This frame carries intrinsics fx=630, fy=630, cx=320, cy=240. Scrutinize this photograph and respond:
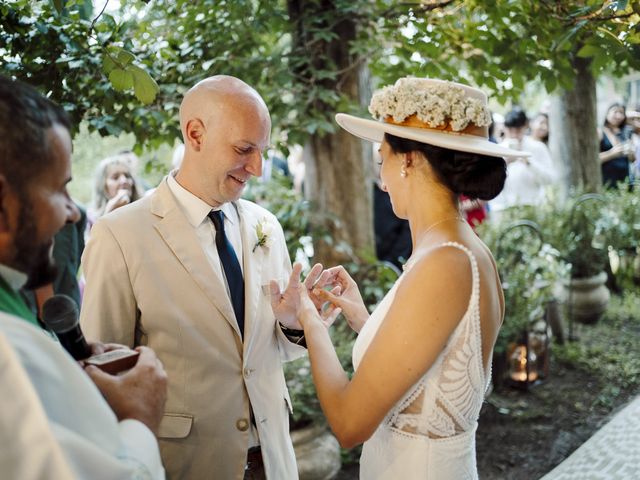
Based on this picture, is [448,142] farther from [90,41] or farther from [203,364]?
[90,41]

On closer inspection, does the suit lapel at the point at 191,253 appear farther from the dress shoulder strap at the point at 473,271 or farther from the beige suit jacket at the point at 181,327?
the dress shoulder strap at the point at 473,271

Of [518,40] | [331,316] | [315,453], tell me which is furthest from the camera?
[315,453]

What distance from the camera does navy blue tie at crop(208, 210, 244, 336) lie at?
234 cm

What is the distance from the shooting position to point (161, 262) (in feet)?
7.29

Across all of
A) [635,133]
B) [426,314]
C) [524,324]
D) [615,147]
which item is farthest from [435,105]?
[635,133]

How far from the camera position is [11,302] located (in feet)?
4.27

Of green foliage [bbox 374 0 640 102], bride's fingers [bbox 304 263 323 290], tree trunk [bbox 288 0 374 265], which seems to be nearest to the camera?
bride's fingers [bbox 304 263 323 290]

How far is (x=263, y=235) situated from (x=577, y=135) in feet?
21.9

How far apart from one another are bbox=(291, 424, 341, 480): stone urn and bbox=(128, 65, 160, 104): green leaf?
232 cm

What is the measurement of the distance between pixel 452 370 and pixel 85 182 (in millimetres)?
9661

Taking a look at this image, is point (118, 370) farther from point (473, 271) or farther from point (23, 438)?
point (473, 271)

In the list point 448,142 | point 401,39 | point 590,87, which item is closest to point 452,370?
point 448,142

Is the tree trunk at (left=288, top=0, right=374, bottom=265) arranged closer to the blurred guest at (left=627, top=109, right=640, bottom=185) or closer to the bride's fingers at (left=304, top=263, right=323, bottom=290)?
the bride's fingers at (left=304, top=263, right=323, bottom=290)

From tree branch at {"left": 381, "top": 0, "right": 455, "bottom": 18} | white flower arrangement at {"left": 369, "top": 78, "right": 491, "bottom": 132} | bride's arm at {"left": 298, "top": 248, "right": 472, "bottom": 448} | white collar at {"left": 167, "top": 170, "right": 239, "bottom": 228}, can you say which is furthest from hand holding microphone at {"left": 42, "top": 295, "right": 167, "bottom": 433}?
tree branch at {"left": 381, "top": 0, "right": 455, "bottom": 18}
